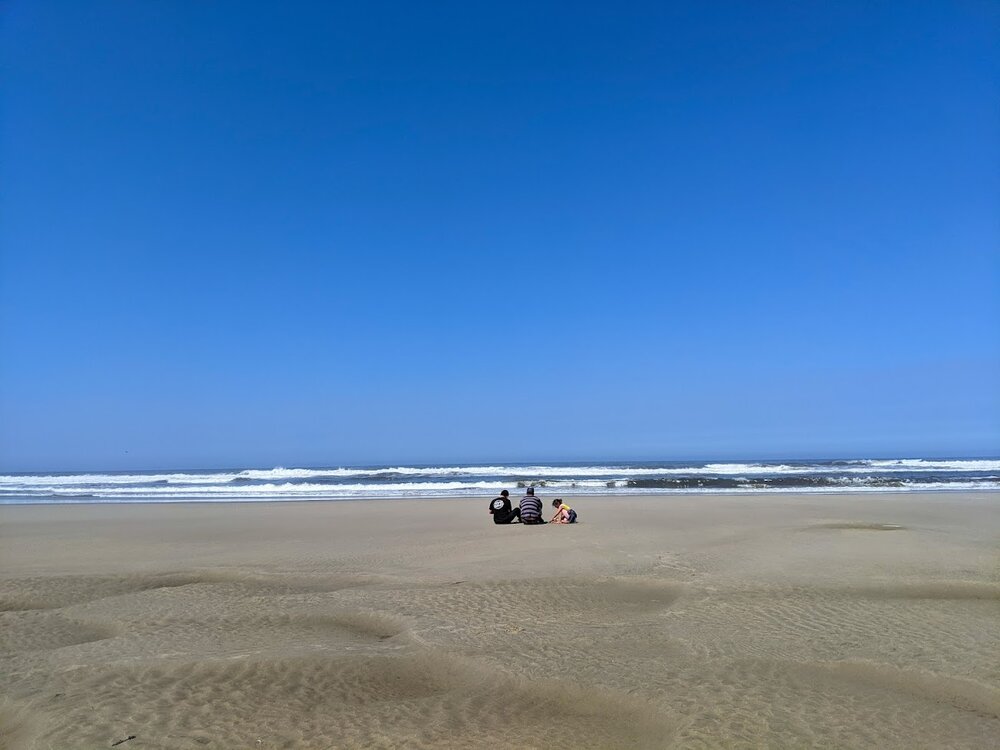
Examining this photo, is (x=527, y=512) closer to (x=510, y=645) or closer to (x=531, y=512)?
(x=531, y=512)

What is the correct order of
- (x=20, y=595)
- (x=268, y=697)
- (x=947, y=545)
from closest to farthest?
(x=268, y=697) < (x=20, y=595) < (x=947, y=545)

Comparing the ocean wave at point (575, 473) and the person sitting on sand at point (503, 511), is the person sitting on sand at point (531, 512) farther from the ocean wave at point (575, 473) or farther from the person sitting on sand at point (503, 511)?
the ocean wave at point (575, 473)

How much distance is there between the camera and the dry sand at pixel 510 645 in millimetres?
4891

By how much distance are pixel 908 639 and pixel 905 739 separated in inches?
94.0

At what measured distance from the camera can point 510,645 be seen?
6594mm

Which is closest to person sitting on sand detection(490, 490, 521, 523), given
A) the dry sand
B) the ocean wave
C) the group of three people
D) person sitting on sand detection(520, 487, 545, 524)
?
the group of three people

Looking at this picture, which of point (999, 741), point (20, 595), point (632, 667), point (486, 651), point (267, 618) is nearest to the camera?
point (999, 741)

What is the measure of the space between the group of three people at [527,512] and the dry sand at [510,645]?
153 inches

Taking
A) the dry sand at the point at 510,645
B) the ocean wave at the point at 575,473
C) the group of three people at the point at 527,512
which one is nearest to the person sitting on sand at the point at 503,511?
the group of three people at the point at 527,512

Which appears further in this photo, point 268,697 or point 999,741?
point 268,697

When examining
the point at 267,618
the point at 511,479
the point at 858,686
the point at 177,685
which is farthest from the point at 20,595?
the point at 511,479

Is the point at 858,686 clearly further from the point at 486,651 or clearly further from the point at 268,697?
the point at 268,697

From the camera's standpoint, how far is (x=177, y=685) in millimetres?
5656

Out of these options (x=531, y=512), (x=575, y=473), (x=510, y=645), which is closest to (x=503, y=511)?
(x=531, y=512)
